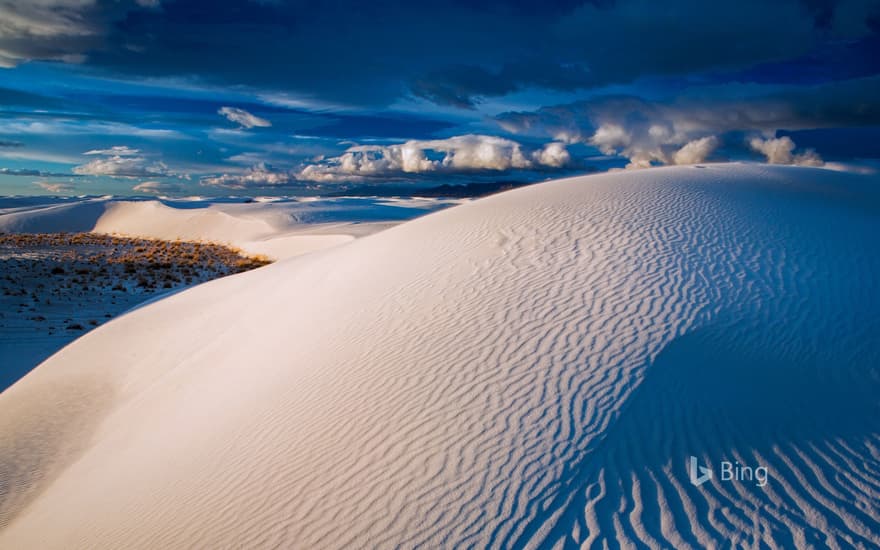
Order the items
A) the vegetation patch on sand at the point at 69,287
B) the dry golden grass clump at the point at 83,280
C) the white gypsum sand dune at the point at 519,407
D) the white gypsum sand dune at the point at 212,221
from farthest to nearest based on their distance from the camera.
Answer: the white gypsum sand dune at the point at 212,221 < the dry golden grass clump at the point at 83,280 < the vegetation patch on sand at the point at 69,287 < the white gypsum sand dune at the point at 519,407

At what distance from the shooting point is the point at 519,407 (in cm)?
369

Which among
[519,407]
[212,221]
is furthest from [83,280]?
[212,221]

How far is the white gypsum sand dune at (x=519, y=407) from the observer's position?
2947mm

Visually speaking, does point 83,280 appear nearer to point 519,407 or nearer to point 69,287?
point 69,287

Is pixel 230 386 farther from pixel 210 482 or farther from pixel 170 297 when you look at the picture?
Answer: pixel 170 297

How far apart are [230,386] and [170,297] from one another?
380 inches

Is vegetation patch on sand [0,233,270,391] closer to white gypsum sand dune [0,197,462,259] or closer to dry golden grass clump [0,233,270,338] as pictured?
dry golden grass clump [0,233,270,338]

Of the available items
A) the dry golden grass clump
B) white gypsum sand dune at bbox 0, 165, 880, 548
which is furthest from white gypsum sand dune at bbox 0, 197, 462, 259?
white gypsum sand dune at bbox 0, 165, 880, 548

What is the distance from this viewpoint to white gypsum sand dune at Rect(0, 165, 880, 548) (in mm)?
2947

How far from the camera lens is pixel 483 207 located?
1063 centimetres

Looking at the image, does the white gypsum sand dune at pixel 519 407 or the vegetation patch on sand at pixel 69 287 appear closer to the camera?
the white gypsum sand dune at pixel 519 407

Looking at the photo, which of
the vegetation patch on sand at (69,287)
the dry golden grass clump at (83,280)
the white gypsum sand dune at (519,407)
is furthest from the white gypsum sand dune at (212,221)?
the white gypsum sand dune at (519,407)

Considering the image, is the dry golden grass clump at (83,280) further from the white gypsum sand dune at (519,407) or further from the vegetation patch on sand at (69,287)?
the white gypsum sand dune at (519,407)

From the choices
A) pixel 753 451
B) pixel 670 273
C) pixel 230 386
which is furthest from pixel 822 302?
pixel 230 386
